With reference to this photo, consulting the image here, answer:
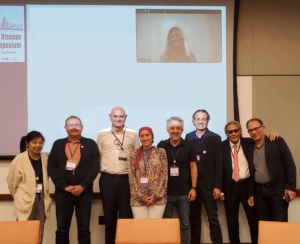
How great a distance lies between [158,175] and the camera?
3428 mm

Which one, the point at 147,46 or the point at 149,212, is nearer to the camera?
the point at 149,212

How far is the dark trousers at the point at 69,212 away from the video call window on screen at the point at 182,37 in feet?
5.45

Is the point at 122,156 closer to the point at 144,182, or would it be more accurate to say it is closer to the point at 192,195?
the point at 144,182

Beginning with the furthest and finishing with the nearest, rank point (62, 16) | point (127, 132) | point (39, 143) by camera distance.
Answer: point (62, 16) < point (127, 132) < point (39, 143)

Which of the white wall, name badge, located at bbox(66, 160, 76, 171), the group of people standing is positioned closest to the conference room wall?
the white wall

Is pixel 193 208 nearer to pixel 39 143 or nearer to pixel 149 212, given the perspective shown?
pixel 149 212

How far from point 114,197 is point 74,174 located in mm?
461

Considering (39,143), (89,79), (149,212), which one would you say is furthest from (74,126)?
(149,212)

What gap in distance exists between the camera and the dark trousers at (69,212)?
359 centimetres

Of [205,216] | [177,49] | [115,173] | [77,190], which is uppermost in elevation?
[177,49]

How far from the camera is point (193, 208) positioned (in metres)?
3.95

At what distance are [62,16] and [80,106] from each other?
1.02 metres

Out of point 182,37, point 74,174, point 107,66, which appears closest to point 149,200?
point 74,174

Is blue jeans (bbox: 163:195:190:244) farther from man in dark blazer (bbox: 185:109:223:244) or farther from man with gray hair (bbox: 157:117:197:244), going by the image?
man in dark blazer (bbox: 185:109:223:244)
